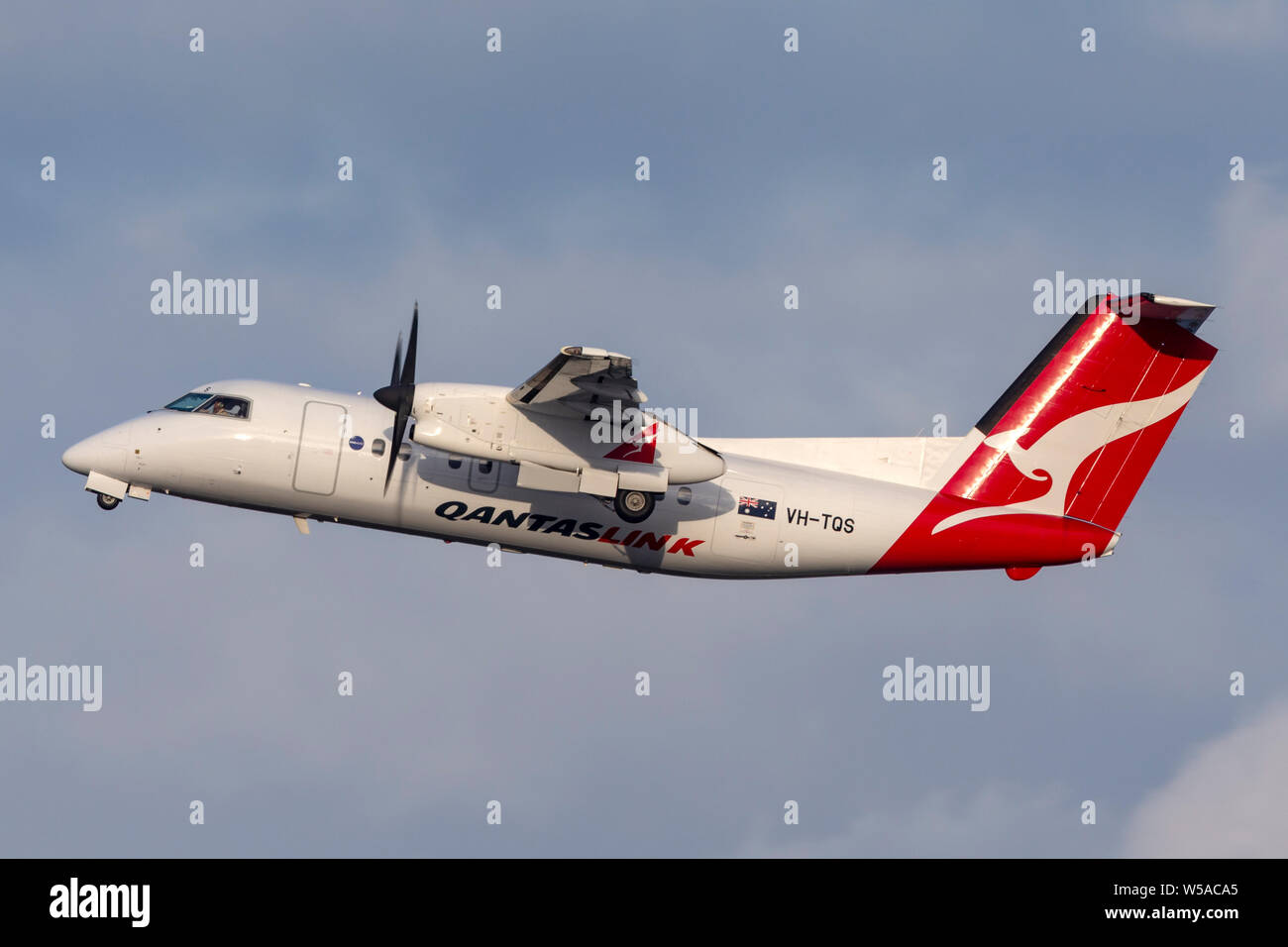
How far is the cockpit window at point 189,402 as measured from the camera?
22.2m

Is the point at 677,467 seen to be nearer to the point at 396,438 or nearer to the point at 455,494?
the point at 455,494

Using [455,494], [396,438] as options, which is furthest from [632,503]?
[396,438]

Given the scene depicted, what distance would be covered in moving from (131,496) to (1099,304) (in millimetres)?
15231

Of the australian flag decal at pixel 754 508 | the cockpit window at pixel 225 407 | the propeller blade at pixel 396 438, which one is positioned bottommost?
the australian flag decal at pixel 754 508

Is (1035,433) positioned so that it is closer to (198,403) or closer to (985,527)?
(985,527)

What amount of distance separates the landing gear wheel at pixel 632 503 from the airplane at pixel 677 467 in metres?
0.03

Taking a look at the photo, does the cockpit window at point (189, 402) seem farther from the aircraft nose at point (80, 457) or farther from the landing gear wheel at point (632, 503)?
the landing gear wheel at point (632, 503)

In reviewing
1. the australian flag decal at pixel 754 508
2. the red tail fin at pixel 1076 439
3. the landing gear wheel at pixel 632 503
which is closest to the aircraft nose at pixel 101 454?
the landing gear wheel at pixel 632 503

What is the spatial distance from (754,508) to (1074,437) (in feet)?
17.9

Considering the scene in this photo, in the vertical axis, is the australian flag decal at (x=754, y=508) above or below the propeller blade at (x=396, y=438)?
below

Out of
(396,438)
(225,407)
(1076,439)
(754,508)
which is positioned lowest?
(754,508)

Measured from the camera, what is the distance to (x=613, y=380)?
2003 centimetres

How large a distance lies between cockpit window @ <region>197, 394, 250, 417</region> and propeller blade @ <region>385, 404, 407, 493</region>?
2254 mm

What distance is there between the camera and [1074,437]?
2398 cm
